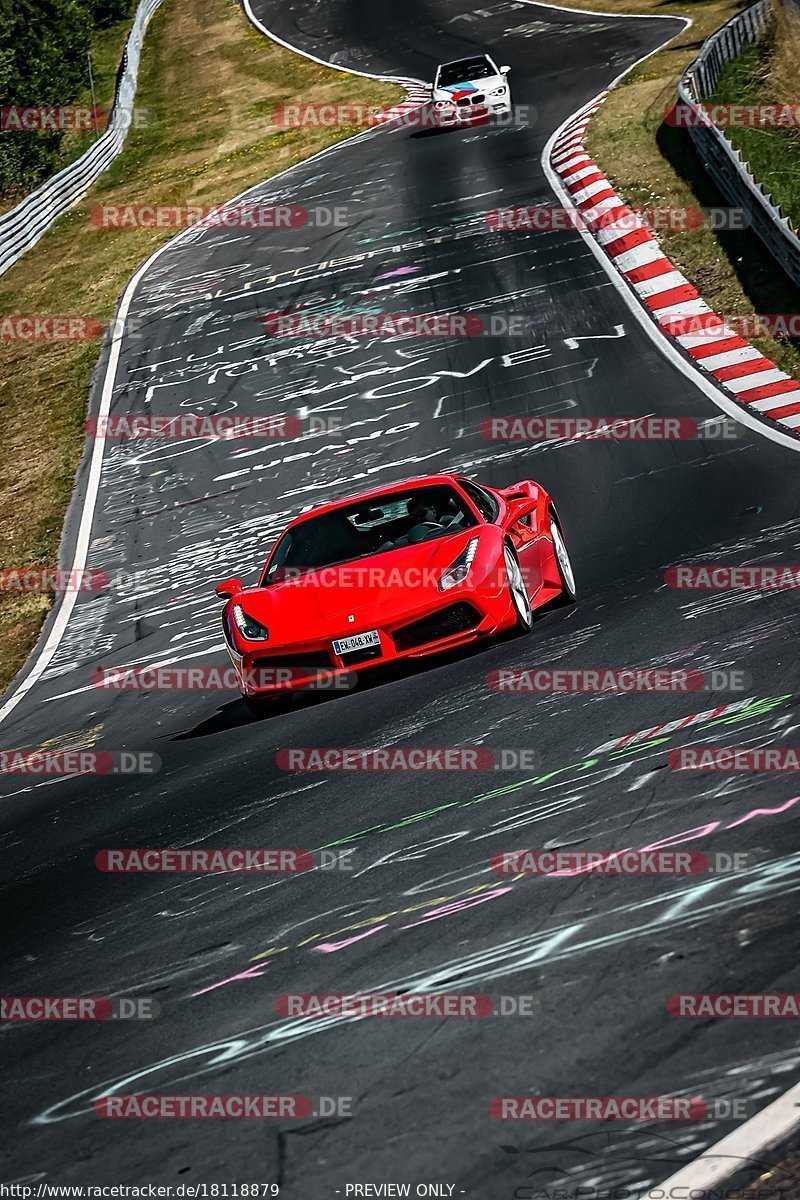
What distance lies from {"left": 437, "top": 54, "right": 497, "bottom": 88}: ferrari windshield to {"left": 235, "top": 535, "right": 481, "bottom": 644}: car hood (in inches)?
959

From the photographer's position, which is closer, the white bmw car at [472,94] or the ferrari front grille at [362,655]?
the ferrari front grille at [362,655]

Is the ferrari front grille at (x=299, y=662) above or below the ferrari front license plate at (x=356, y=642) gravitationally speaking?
below

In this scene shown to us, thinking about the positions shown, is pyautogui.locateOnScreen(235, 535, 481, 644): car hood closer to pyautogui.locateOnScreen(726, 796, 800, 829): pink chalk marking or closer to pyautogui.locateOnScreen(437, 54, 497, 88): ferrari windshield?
pyautogui.locateOnScreen(726, 796, 800, 829): pink chalk marking

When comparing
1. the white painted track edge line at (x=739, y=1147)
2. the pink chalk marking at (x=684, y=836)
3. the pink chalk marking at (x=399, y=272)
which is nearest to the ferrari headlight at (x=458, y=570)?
the pink chalk marking at (x=684, y=836)

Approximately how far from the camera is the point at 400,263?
2377cm

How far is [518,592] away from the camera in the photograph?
9273 mm

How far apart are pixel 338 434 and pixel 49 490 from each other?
400 cm

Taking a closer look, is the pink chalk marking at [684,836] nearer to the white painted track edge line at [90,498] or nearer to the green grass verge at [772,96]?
the white painted track edge line at [90,498]

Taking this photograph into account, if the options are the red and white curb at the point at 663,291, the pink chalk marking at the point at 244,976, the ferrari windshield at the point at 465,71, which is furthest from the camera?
the ferrari windshield at the point at 465,71

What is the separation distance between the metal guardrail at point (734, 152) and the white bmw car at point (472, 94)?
4565mm

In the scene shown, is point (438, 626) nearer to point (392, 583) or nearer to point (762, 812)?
point (392, 583)

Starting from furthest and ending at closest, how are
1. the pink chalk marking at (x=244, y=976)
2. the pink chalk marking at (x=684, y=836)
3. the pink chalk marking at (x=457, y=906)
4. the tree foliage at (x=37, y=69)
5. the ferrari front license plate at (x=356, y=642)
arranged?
the tree foliage at (x=37, y=69) < the ferrari front license plate at (x=356, y=642) < the pink chalk marking at (x=684, y=836) < the pink chalk marking at (x=457, y=906) < the pink chalk marking at (x=244, y=976)

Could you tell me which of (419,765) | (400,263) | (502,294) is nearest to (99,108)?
(400,263)

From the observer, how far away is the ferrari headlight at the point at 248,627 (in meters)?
9.03
